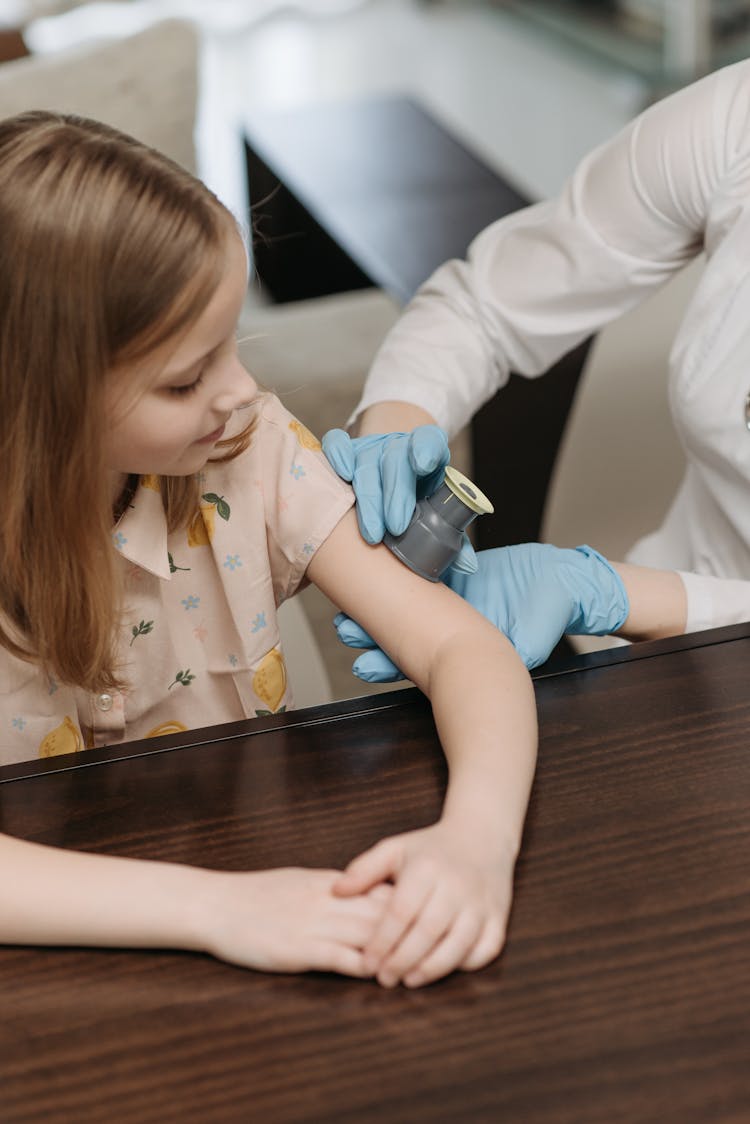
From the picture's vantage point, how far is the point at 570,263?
1.35 metres

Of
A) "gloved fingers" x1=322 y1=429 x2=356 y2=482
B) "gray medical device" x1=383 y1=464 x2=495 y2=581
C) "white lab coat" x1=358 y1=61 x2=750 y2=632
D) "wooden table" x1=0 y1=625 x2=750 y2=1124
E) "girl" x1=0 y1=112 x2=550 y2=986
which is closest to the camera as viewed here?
"wooden table" x1=0 y1=625 x2=750 y2=1124

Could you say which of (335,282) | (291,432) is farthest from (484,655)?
(335,282)

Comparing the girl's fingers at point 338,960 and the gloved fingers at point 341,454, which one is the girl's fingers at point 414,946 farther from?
the gloved fingers at point 341,454

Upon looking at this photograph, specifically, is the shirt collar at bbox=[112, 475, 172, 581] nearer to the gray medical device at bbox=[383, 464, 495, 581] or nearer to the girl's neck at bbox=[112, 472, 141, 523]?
the girl's neck at bbox=[112, 472, 141, 523]

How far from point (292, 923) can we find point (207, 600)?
1.52ft

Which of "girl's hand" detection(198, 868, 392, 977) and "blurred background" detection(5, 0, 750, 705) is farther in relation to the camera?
"blurred background" detection(5, 0, 750, 705)

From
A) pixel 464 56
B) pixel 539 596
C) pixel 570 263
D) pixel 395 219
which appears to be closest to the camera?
pixel 539 596

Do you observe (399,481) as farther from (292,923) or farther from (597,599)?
(292,923)

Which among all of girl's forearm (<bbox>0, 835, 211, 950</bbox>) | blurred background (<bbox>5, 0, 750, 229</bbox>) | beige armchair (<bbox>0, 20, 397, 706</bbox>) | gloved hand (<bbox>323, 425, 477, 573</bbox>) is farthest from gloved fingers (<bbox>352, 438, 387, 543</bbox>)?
blurred background (<bbox>5, 0, 750, 229</bbox>)

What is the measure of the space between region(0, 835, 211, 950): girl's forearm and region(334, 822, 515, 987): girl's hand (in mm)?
86

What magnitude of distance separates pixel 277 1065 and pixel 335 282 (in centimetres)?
233

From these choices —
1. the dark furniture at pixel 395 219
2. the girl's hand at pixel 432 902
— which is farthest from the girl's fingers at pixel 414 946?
the dark furniture at pixel 395 219

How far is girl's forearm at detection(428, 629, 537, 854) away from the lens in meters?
0.75

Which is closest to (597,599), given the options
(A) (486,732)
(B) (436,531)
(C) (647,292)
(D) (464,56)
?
(B) (436,531)
